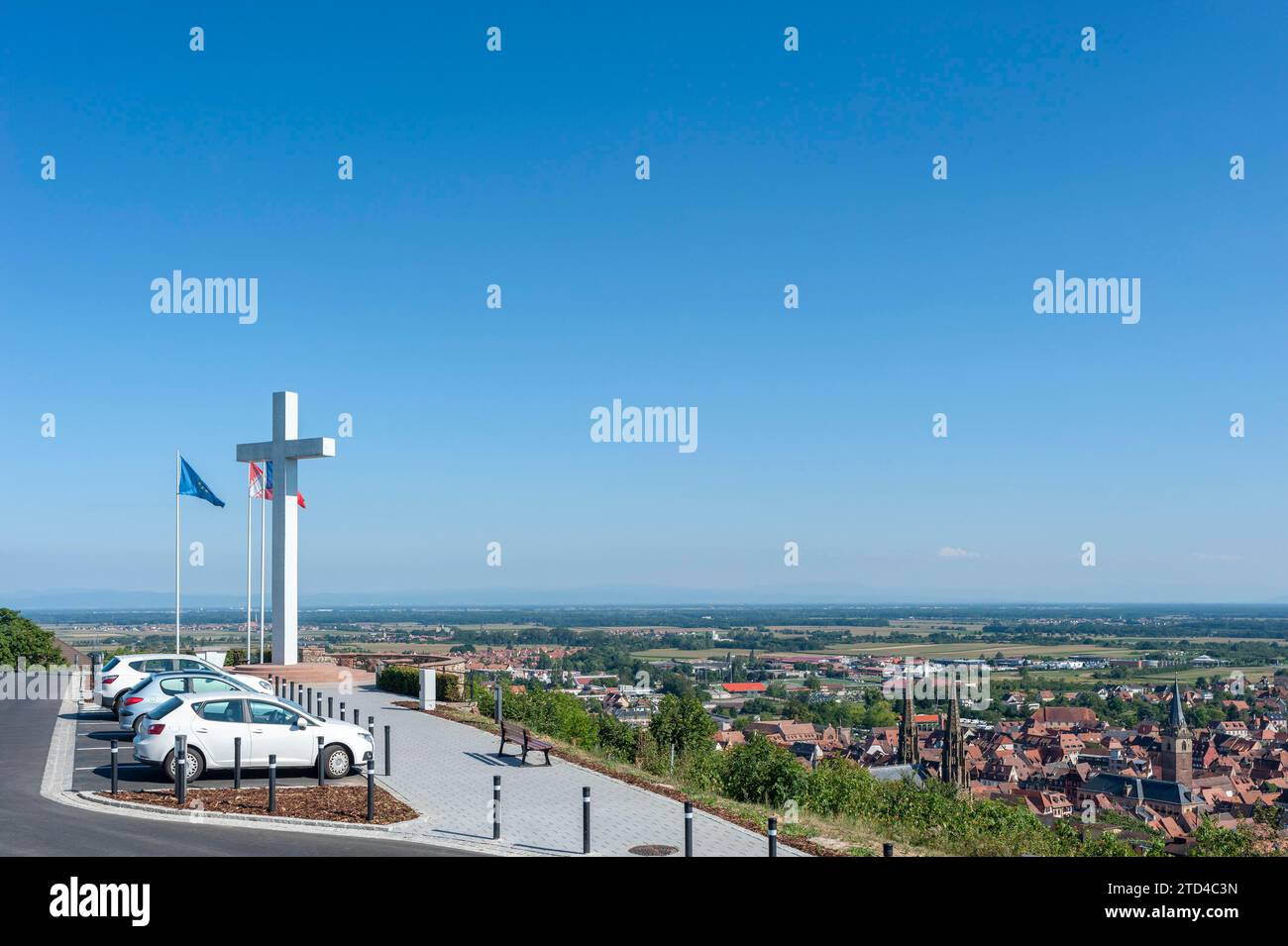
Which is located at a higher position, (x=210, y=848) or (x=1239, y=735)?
(x=210, y=848)

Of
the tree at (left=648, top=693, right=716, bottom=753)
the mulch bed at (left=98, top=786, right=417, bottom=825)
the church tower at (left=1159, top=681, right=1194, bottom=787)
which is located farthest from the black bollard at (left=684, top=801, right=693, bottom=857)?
the church tower at (left=1159, top=681, right=1194, bottom=787)

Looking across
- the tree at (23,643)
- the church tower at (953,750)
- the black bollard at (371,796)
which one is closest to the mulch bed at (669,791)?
the black bollard at (371,796)

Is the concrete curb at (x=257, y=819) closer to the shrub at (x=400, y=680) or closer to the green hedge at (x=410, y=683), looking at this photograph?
the green hedge at (x=410, y=683)

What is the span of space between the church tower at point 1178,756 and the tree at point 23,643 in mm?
59421

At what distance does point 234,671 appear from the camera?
95.3 feet

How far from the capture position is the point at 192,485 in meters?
30.3

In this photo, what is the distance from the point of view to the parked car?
58.4 feet

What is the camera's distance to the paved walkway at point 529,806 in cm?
1190

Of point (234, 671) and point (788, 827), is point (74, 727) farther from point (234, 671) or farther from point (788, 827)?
point (788, 827)

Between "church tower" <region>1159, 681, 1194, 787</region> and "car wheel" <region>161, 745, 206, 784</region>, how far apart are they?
5900 centimetres
